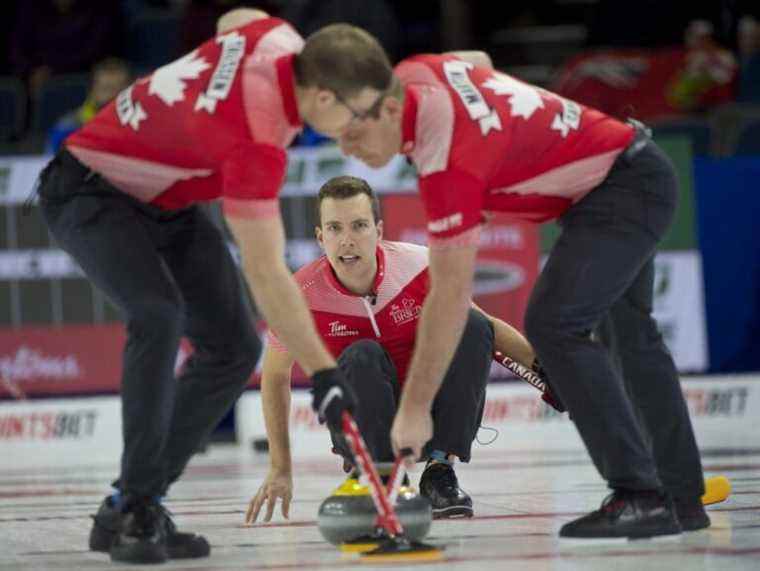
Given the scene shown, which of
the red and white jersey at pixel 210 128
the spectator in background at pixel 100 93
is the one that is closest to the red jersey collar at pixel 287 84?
the red and white jersey at pixel 210 128

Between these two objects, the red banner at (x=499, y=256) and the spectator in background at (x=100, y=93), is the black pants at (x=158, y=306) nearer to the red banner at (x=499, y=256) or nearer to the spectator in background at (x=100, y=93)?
the red banner at (x=499, y=256)

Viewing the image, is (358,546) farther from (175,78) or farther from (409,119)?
(175,78)

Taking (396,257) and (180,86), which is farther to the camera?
(396,257)

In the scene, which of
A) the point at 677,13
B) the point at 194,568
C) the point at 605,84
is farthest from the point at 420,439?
the point at 677,13

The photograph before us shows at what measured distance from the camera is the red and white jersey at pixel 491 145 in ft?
11.4

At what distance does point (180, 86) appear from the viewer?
3.64 meters

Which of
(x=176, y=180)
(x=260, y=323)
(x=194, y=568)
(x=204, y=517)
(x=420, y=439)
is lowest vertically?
(x=260, y=323)

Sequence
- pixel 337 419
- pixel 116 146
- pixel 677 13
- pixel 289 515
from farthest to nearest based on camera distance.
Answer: pixel 677 13, pixel 289 515, pixel 116 146, pixel 337 419

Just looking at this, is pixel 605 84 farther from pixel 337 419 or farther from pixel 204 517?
pixel 337 419

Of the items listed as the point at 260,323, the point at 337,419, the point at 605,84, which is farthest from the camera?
the point at 605,84

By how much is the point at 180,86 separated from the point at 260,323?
481cm

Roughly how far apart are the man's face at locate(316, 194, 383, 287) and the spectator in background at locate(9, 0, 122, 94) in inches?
270

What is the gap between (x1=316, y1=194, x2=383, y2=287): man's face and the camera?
186 inches

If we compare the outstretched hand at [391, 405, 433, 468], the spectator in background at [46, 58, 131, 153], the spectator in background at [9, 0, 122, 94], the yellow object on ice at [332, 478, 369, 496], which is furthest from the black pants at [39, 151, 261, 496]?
the spectator in background at [9, 0, 122, 94]
